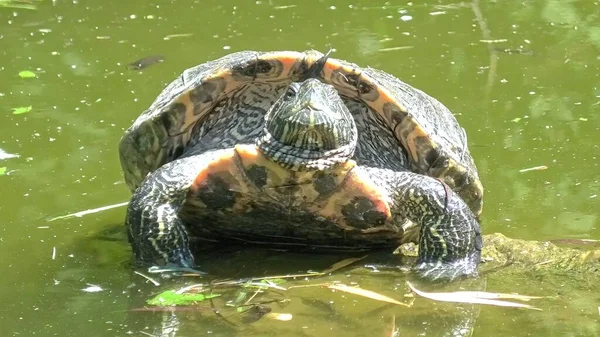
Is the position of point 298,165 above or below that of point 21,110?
above

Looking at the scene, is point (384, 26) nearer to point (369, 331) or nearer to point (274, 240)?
point (274, 240)

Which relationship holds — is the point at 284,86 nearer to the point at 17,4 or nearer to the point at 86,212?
the point at 86,212

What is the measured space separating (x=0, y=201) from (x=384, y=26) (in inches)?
175

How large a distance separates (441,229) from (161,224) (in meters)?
1.15

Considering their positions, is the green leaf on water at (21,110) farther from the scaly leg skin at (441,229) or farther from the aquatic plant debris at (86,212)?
the scaly leg skin at (441,229)

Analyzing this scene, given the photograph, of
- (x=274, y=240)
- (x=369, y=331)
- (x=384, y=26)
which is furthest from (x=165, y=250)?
(x=384, y=26)

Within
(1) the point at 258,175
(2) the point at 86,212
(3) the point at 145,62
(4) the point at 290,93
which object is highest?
(4) the point at 290,93

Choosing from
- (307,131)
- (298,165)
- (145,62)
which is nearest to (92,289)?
(298,165)

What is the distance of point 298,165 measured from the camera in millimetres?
3600

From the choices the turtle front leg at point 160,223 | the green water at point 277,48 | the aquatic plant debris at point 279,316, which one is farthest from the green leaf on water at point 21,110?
the aquatic plant debris at point 279,316

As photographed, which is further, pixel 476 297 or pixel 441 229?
pixel 441 229

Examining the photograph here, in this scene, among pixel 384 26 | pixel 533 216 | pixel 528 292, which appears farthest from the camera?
pixel 384 26

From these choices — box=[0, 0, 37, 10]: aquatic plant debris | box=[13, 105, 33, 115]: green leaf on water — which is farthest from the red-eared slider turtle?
box=[0, 0, 37, 10]: aquatic plant debris

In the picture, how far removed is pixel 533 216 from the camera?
4367 millimetres
